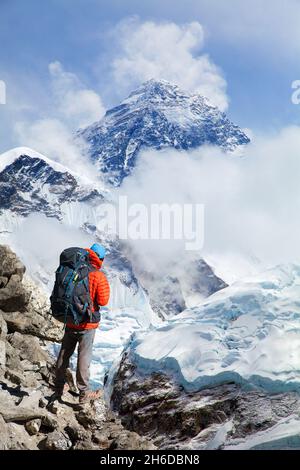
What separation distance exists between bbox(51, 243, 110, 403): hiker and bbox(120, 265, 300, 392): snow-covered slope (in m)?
1.44

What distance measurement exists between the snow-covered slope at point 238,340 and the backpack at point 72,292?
1.87 meters

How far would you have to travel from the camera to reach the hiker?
578 cm

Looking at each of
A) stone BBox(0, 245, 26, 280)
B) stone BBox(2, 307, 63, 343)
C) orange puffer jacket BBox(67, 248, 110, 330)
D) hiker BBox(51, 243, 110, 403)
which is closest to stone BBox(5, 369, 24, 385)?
hiker BBox(51, 243, 110, 403)

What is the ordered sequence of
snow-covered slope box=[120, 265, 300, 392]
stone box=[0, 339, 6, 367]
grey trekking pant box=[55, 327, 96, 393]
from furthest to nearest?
stone box=[0, 339, 6, 367] → snow-covered slope box=[120, 265, 300, 392] → grey trekking pant box=[55, 327, 96, 393]

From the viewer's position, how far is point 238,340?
23.7 feet

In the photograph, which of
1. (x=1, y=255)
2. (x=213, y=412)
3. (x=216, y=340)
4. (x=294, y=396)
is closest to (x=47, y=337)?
(x=1, y=255)

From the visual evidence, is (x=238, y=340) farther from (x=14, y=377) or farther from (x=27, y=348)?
(x=27, y=348)

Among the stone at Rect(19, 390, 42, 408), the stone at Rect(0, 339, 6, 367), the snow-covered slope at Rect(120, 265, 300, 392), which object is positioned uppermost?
the snow-covered slope at Rect(120, 265, 300, 392)

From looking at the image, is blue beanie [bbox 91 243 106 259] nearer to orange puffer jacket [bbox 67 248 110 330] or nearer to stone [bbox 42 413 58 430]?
orange puffer jacket [bbox 67 248 110 330]

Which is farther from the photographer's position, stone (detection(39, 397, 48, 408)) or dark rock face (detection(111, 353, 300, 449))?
stone (detection(39, 397, 48, 408))

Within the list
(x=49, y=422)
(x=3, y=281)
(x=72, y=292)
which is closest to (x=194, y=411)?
(x=49, y=422)

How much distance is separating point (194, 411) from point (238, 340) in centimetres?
148

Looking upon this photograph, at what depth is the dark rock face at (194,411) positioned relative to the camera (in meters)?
5.51

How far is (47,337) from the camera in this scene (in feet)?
39.5
